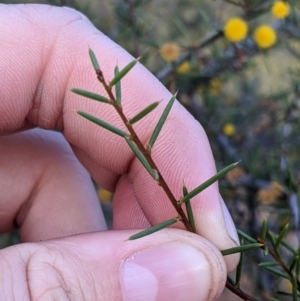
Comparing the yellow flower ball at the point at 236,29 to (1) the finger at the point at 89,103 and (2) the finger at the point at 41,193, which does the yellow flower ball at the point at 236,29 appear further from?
(2) the finger at the point at 41,193

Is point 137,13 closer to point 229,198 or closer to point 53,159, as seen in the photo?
point 53,159

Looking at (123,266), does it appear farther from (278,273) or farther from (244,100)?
(244,100)

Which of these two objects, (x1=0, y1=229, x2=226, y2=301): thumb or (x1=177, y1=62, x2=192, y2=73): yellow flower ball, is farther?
(x1=177, y1=62, x2=192, y2=73): yellow flower ball

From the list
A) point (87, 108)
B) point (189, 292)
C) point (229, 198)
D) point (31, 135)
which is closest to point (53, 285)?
point (189, 292)

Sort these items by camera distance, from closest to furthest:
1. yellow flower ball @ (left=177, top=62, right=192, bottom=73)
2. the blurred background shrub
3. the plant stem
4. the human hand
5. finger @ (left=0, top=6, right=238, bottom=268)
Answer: the plant stem → the human hand → finger @ (left=0, top=6, right=238, bottom=268) → the blurred background shrub → yellow flower ball @ (left=177, top=62, right=192, bottom=73)

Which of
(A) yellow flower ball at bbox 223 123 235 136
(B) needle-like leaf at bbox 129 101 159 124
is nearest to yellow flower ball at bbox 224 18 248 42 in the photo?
(A) yellow flower ball at bbox 223 123 235 136

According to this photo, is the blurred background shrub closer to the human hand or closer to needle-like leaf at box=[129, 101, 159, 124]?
the human hand
